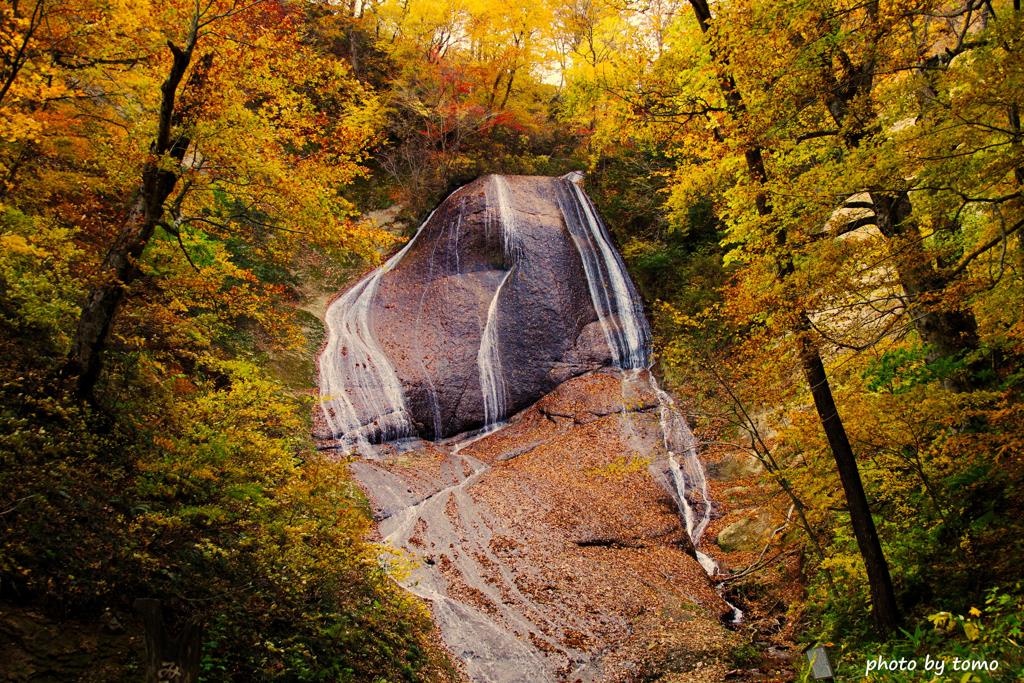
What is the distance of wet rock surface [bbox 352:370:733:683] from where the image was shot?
8.34 m

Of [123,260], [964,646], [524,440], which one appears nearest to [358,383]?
[524,440]

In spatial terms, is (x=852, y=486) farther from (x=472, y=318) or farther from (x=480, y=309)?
(x=480, y=309)

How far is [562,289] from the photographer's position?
19016 millimetres

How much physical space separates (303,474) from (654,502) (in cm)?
831

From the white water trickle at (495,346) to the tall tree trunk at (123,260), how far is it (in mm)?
10899

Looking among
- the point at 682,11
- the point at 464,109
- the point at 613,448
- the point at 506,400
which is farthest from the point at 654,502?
the point at 464,109

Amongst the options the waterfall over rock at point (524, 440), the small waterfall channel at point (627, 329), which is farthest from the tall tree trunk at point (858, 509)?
the small waterfall channel at point (627, 329)

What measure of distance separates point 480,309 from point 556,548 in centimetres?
872

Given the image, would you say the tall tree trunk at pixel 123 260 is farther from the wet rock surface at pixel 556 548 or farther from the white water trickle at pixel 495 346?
the white water trickle at pixel 495 346

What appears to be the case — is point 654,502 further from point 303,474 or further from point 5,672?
point 5,672

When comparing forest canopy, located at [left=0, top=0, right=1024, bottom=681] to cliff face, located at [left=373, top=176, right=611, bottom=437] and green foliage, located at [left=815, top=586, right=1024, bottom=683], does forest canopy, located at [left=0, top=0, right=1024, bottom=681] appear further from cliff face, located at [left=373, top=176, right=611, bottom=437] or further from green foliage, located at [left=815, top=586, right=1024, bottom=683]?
cliff face, located at [left=373, top=176, right=611, bottom=437]

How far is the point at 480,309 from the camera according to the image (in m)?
18.0

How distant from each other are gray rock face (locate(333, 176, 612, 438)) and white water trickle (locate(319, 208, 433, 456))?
28cm

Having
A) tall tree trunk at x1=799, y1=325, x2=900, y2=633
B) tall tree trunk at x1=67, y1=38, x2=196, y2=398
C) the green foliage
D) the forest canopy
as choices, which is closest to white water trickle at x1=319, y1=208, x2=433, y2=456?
the forest canopy
